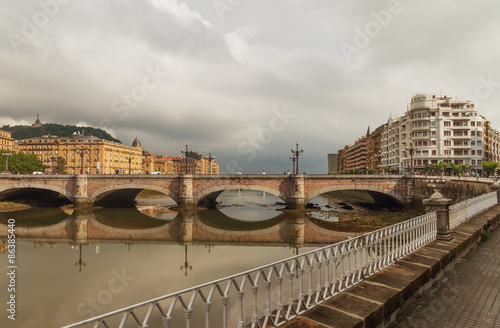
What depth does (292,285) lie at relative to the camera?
4574 mm

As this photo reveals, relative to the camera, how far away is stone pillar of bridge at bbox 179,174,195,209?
1526 inches

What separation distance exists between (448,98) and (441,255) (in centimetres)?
7524

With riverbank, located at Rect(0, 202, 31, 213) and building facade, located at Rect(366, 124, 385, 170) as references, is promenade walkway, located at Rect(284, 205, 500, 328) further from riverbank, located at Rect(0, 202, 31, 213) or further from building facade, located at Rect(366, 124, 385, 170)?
building facade, located at Rect(366, 124, 385, 170)

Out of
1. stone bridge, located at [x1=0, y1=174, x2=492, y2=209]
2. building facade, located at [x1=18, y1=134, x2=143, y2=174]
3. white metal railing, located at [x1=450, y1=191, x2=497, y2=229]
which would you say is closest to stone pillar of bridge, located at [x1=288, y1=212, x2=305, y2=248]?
stone bridge, located at [x1=0, y1=174, x2=492, y2=209]

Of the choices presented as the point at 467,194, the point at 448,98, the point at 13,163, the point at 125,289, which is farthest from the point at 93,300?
the point at 448,98

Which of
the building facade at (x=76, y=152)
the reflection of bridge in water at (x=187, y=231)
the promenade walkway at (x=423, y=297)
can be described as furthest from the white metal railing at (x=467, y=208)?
the building facade at (x=76, y=152)

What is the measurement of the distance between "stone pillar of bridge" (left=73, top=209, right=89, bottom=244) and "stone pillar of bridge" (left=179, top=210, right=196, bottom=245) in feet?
→ 25.3

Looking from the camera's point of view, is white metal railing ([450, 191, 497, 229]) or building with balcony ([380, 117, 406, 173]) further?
building with balcony ([380, 117, 406, 173])

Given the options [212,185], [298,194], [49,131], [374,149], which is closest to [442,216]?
[298,194]

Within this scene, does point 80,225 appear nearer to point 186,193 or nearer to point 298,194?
point 186,193

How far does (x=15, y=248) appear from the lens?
63.6 feet

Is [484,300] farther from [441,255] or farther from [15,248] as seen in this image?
[15,248]

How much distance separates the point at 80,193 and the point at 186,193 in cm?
1601

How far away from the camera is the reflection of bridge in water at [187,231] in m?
22.5
